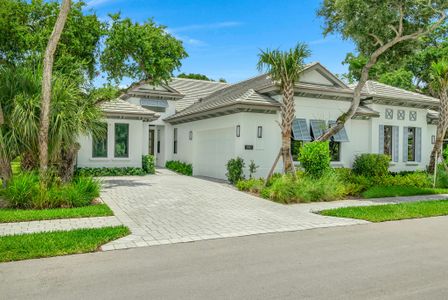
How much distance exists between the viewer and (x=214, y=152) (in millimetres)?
19453

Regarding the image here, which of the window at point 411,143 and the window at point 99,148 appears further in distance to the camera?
the window at point 411,143

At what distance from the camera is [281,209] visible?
35.7ft

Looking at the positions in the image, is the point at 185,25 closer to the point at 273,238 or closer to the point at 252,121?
the point at 252,121

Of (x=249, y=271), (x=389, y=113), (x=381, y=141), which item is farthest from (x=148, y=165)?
(x=249, y=271)

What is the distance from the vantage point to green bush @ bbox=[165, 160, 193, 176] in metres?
21.3

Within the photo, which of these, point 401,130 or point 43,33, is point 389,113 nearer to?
point 401,130

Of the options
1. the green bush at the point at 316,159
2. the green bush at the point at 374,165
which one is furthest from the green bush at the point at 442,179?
the green bush at the point at 316,159

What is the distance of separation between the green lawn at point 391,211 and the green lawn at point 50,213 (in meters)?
6.04

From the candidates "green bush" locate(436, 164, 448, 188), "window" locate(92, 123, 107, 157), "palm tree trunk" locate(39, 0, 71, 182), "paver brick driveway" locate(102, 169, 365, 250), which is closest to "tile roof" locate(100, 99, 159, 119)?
"window" locate(92, 123, 107, 157)

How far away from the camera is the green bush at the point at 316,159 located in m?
13.5

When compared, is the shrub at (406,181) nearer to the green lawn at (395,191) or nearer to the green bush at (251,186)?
the green lawn at (395,191)

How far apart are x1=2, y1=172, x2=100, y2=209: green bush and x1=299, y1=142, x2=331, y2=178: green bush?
24.8 ft

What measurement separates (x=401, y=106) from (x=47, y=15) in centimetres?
1829

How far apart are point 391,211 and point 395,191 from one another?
173 inches
